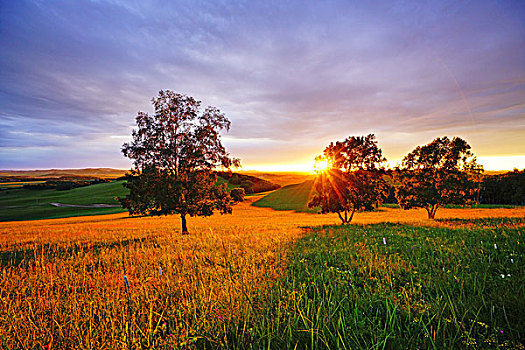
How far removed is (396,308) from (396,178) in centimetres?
2874

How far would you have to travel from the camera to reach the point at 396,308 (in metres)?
2.88

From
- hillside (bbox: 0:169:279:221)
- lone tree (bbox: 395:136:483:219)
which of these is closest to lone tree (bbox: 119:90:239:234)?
lone tree (bbox: 395:136:483:219)

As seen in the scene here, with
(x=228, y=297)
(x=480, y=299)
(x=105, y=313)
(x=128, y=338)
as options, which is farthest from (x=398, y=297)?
(x=105, y=313)

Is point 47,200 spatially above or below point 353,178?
below

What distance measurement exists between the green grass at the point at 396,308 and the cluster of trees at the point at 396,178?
14416 millimetres

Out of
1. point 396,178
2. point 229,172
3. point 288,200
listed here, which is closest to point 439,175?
point 396,178

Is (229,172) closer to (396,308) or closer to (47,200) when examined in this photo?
(396,308)

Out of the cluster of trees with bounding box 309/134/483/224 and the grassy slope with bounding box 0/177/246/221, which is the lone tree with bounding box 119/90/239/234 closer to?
the cluster of trees with bounding box 309/134/483/224

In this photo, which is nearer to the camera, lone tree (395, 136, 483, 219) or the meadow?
the meadow

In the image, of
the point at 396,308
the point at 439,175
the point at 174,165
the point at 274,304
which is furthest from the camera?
the point at 439,175

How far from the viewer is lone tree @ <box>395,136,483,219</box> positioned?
2377 centimetres

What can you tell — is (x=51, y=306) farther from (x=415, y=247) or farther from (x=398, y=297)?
(x=415, y=247)

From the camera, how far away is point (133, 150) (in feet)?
47.7

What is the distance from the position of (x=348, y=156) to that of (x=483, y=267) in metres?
16.2
